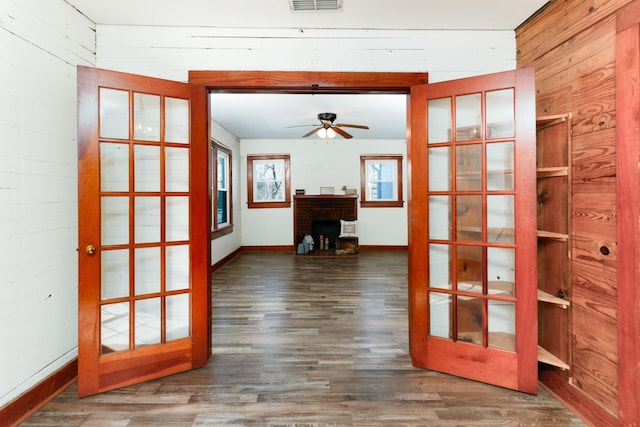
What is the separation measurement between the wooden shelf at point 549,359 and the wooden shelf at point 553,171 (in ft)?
3.73

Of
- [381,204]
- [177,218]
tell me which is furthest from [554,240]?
[381,204]

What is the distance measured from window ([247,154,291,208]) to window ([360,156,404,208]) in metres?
1.75

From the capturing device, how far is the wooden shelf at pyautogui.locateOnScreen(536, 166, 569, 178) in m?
1.93

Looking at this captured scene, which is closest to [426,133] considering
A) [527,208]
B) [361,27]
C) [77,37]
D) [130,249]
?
[527,208]

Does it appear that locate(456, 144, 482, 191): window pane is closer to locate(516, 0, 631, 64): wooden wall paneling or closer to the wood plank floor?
locate(516, 0, 631, 64): wooden wall paneling

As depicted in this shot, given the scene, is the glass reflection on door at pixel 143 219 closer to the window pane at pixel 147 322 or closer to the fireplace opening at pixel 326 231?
the window pane at pixel 147 322

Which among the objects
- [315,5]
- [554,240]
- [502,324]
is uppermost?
[315,5]

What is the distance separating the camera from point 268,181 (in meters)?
7.42

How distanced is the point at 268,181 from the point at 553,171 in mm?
6048

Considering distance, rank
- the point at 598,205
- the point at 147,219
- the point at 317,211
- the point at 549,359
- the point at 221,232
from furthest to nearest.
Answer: the point at 317,211 → the point at 221,232 → the point at 147,219 → the point at 549,359 → the point at 598,205

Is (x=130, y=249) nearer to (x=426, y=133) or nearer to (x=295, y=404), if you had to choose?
(x=295, y=404)

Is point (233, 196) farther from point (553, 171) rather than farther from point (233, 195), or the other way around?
point (553, 171)

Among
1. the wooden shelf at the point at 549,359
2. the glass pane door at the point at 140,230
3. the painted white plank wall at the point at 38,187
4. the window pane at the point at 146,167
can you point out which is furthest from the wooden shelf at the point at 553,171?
the painted white plank wall at the point at 38,187

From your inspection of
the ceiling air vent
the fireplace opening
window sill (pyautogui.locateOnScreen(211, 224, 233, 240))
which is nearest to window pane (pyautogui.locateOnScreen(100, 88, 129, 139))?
the ceiling air vent
